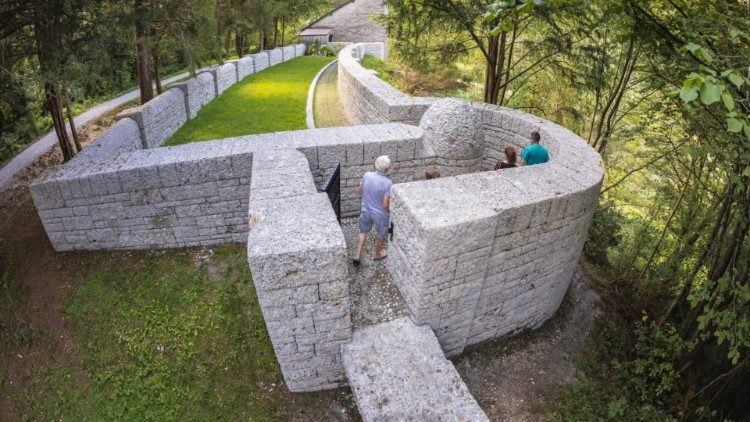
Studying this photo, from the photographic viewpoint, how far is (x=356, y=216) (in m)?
6.89

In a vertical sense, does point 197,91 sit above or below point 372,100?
below

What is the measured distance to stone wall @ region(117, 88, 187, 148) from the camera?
355 inches

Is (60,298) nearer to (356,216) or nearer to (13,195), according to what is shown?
(13,195)

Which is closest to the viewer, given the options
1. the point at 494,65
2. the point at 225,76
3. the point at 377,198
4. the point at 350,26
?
the point at 377,198

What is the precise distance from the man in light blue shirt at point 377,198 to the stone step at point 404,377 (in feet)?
4.24

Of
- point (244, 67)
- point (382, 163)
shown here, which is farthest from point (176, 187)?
point (244, 67)

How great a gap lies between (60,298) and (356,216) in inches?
178

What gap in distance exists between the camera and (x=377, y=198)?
5.14 meters

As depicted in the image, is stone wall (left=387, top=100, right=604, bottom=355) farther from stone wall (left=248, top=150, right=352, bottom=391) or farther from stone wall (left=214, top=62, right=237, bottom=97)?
stone wall (left=214, top=62, right=237, bottom=97)

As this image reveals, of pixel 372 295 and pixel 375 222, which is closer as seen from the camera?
pixel 372 295

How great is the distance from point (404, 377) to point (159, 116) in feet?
29.1

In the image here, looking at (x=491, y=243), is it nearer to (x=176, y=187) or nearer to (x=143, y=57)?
(x=176, y=187)

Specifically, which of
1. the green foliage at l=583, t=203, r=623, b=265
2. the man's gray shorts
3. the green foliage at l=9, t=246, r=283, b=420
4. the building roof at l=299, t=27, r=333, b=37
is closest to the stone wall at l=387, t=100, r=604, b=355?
the man's gray shorts

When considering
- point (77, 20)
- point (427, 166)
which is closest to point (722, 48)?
point (427, 166)
